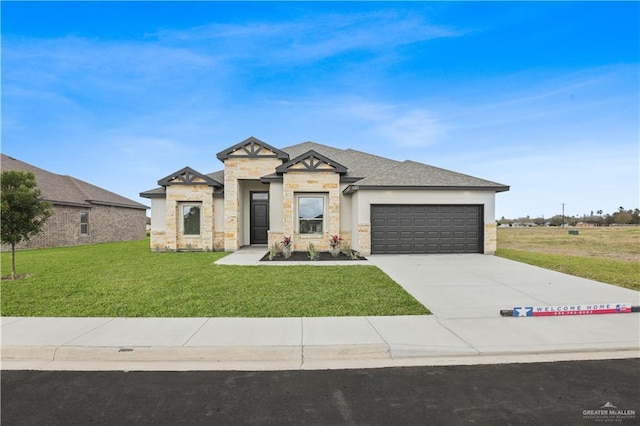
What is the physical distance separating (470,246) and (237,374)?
1343 cm

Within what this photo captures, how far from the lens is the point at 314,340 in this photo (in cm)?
433

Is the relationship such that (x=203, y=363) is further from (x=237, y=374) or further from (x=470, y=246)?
(x=470, y=246)

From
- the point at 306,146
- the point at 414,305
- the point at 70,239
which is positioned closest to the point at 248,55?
the point at 306,146

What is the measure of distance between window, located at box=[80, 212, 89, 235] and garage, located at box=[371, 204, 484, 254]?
72.7ft

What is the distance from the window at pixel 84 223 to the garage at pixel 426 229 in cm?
2217

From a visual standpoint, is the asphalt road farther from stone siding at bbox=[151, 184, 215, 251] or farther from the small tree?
stone siding at bbox=[151, 184, 215, 251]

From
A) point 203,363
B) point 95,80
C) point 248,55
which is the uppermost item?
point 248,55

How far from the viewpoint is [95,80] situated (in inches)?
672

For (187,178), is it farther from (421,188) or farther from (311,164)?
(421,188)

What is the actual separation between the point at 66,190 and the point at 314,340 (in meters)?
26.4

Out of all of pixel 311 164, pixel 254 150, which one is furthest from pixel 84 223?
pixel 311 164

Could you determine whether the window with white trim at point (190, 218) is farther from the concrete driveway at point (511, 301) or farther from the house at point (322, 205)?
the concrete driveway at point (511, 301)

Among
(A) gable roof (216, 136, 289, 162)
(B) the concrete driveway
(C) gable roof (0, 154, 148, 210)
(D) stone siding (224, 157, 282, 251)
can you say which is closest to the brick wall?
(C) gable roof (0, 154, 148, 210)

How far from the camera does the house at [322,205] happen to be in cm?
1375
